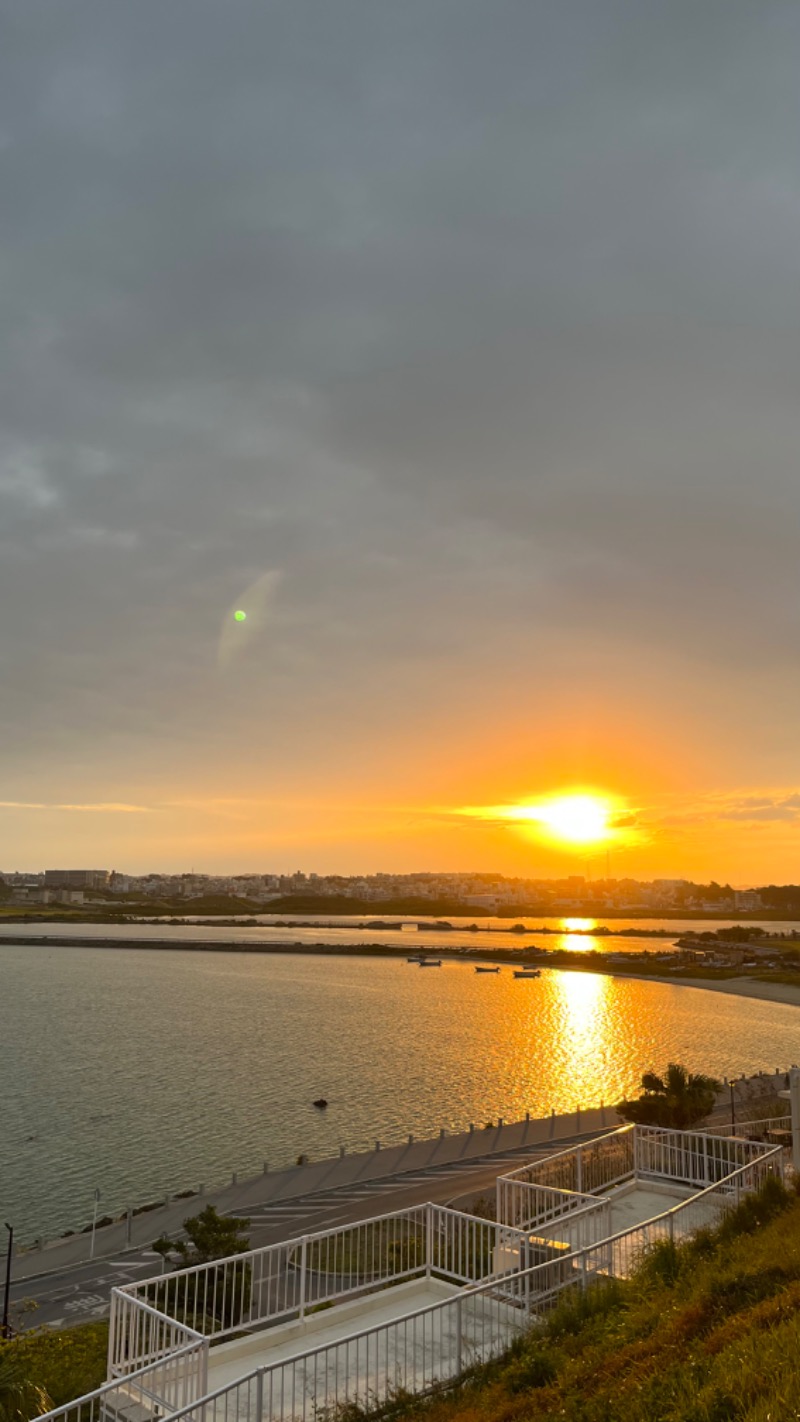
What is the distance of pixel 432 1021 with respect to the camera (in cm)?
9494

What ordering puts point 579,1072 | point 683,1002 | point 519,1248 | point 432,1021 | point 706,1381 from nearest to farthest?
point 706,1381 → point 519,1248 → point 579,1072 → point 432,1021 → point 683,1002

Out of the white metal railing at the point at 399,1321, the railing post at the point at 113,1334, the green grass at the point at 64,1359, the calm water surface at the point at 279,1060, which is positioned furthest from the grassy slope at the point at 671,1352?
the calm water surface at the point at 279,1060

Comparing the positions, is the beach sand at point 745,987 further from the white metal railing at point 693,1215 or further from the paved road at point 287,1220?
the white metal railing at point 693,1215

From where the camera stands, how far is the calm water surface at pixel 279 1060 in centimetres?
4553

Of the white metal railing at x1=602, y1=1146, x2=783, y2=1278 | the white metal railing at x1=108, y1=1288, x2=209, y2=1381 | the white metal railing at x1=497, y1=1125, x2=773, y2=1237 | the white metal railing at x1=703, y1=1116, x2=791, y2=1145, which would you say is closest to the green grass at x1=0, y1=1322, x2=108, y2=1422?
the white metal railing at x1=108, y1=1288, x2=209, y2=1381

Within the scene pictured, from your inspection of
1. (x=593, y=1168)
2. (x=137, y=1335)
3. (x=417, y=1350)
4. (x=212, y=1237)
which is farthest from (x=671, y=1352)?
(x=212, y=1237)

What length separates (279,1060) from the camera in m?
70.8

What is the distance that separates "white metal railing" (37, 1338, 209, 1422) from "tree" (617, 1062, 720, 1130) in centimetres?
2771

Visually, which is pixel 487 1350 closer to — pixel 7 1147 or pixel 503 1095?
pixel 7 1147

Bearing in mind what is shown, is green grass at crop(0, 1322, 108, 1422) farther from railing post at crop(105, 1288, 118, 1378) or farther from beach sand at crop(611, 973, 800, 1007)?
beach sand at crop(611, 973, 800, 1007)

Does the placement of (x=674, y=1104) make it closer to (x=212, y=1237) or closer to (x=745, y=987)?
(x=212, y=1237)

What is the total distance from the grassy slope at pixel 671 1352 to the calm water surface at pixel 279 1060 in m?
32.7

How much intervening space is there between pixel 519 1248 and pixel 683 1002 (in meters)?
117

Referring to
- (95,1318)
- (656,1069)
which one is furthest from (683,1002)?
(95,1318)
